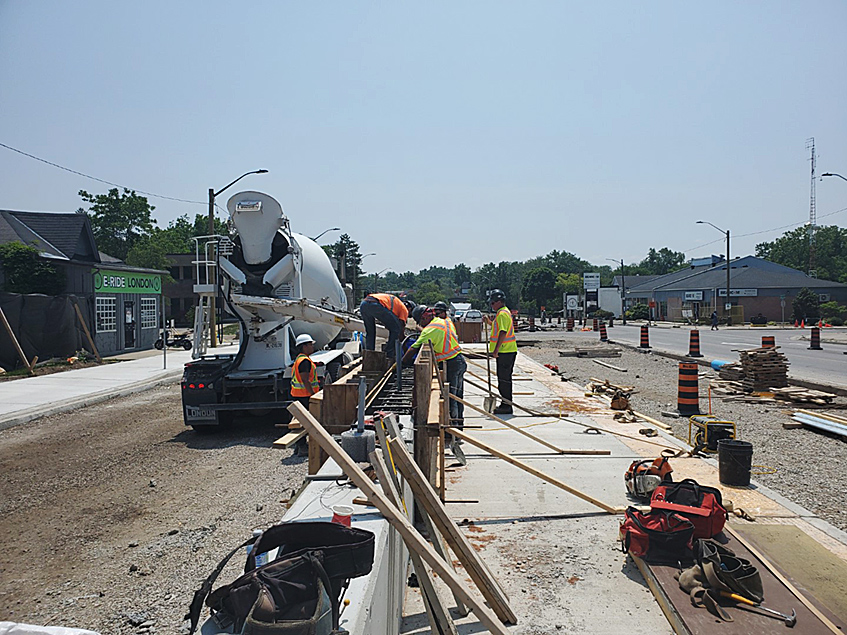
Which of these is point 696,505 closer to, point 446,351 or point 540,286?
point 446,351

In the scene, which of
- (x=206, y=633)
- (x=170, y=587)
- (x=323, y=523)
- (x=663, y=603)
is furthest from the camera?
Answer: (x=170, y=587)

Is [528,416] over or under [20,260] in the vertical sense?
under

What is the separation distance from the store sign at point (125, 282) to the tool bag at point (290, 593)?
26.7m

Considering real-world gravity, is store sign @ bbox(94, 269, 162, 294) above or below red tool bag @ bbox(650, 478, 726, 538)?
above

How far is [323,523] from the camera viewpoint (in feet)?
9.21

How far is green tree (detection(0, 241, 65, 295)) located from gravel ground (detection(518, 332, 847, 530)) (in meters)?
19.0

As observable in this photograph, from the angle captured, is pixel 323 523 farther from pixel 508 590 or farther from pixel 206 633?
pixel 508 590

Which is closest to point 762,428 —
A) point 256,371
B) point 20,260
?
point 256,371

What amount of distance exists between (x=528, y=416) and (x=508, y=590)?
7.00m

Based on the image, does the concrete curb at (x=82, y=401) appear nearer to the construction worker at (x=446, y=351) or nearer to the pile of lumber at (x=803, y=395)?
the construction worker at (x=446, y=351)

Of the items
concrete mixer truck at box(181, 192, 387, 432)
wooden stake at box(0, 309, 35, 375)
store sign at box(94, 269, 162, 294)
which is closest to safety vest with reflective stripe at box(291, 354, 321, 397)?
concrete mixer truck at box(181, 192, 387, 432)

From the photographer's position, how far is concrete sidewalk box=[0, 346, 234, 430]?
13.7 metres

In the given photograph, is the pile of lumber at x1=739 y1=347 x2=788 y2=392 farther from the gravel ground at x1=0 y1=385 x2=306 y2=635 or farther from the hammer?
the hammer

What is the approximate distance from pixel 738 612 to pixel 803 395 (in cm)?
1037
